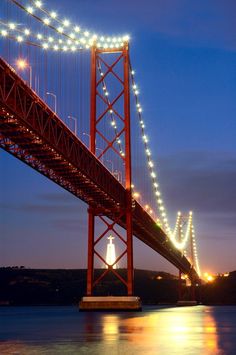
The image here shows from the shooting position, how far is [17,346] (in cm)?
1619

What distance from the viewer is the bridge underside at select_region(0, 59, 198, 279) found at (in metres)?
22.6

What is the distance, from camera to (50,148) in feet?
89.1

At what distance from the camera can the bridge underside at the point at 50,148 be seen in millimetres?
22562

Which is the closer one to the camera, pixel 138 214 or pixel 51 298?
pixel 138 214

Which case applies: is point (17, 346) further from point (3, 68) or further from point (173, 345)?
point (3, 68)

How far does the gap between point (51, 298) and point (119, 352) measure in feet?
433

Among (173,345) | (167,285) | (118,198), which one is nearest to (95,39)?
(118,198)

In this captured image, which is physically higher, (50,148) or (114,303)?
(50,148)

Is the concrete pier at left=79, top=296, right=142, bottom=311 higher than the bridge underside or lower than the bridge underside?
lower

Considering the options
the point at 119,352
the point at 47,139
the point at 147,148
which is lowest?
the point at 119,352

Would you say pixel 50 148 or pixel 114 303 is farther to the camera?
pixel 114 303

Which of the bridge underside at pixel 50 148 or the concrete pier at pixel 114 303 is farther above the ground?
the bridge underside at pixel 50 148

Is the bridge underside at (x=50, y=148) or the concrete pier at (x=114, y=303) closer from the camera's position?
the bridge underside at (x=50, y=148)

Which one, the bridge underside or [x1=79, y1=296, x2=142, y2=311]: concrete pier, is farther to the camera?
[x1=79, y1=296, x2=142, y2=311]: concrete pier
